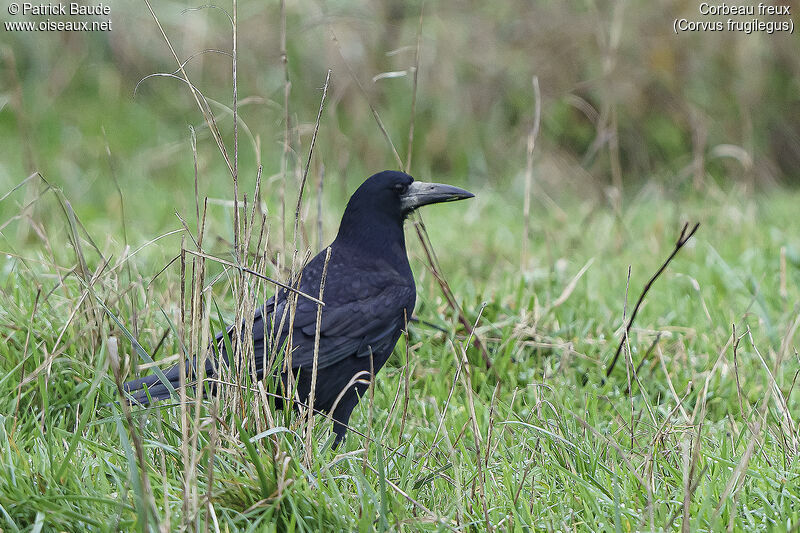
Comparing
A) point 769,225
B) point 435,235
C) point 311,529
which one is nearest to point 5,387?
point 311,529

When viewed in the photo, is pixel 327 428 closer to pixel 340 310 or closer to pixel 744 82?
pixel 340 310

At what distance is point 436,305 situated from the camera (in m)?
3.73

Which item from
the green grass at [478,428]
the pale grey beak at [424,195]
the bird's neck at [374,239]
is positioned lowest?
the green grass at [478,428]

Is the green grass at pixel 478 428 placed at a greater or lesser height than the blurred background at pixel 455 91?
lesser

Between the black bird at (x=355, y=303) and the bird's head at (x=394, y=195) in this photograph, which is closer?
the black bird at (x=355, y=303)

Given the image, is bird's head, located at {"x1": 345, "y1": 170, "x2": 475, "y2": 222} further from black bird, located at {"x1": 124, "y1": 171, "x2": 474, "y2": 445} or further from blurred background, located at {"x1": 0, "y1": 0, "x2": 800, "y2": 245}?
blurred background, located at {"x1": 0, "y1": 0, "x2": 800, "y2": 245}

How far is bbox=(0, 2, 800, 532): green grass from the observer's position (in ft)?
6.67

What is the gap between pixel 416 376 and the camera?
10.8 feet

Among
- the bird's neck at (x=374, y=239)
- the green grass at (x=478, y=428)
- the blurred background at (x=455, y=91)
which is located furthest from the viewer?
the blurred background at (x=455, y=91)

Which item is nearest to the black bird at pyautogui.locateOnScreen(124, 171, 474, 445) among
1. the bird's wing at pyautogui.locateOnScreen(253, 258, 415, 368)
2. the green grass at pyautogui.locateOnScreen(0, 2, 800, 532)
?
the bird's wing at pyautogui.locateOnScreen(253, 258, 415, 368)

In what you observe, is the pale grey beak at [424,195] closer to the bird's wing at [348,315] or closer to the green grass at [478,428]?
the bird's wing at [348,315]

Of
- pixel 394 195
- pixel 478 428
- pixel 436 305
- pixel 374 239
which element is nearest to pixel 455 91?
pixel 436 305

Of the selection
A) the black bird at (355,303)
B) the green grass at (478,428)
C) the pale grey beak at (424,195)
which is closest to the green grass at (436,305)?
the green grass at (478,428)

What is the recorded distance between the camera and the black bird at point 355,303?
9.34ft
